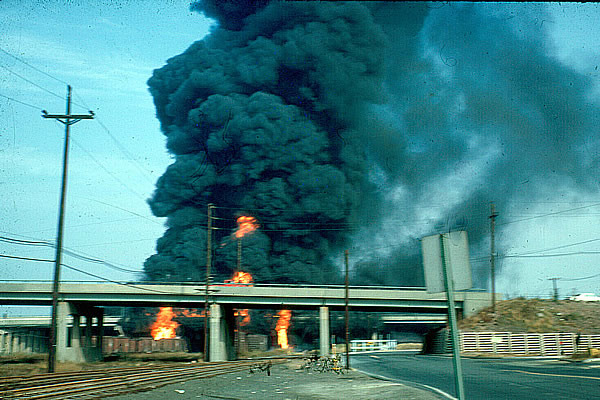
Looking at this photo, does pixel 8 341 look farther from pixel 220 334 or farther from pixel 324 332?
pixel 324 332

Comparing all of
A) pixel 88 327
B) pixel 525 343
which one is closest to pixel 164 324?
pixel 88 327

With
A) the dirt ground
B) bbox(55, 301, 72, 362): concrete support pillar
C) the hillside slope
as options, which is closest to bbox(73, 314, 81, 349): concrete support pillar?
bbox(55, 301, 72, 362): concrete support pillar

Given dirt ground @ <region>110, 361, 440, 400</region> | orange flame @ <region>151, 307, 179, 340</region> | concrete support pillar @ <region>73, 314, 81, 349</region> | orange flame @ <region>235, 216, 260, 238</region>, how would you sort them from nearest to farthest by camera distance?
dirt ground @ <region>110, 361, 440, 400</region>, concrete support pillar @ <region>73, 314, 81, 349</region>, orange flame @ <region>151, 307, 179, 340</region>, orange flame @ <region>235, 216, 260, 238</region>

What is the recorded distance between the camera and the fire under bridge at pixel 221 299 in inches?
2181

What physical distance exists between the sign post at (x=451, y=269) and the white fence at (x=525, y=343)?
133 ft

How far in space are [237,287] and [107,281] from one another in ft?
40.4

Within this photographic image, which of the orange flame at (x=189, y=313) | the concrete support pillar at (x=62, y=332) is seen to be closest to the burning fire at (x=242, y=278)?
the orange flame at (x=189, y=313)

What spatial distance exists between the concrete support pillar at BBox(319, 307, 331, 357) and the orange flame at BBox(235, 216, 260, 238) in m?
18.8

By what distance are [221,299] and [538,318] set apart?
102 ft

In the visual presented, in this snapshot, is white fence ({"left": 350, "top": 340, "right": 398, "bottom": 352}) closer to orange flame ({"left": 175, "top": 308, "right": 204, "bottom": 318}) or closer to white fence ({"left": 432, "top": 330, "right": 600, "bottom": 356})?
orange flame ({"left": 175, "top": 308, "right": 204, "bottom": 318})

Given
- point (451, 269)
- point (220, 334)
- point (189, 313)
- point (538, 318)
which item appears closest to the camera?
point (451, 269)

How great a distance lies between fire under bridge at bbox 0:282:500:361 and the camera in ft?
182

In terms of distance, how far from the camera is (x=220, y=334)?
57.6 m

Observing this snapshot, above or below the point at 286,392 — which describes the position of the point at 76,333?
above
